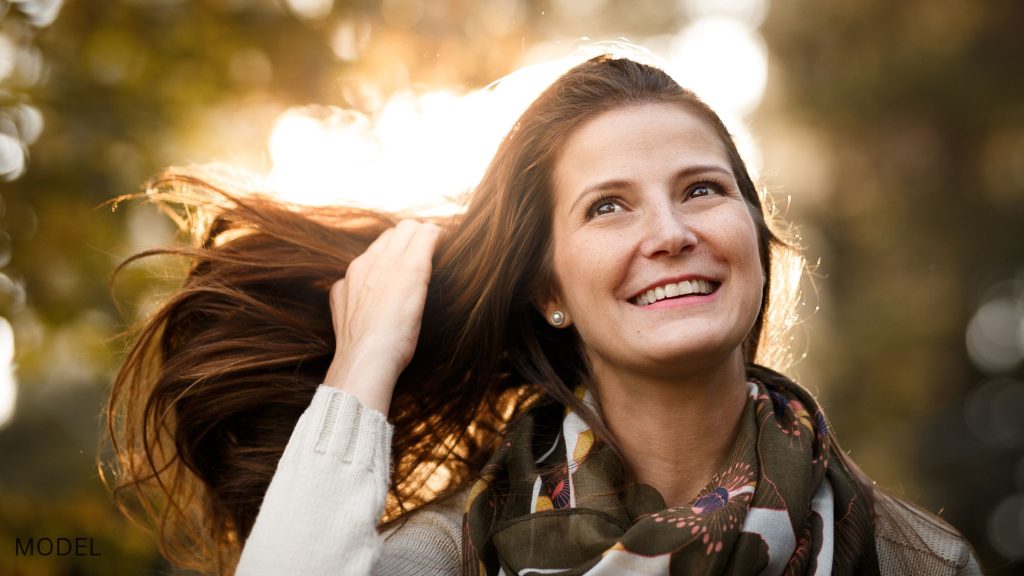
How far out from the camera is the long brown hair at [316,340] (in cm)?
286

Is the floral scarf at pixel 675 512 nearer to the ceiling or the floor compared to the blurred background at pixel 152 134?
nearer to the floor

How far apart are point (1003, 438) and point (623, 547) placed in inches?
408

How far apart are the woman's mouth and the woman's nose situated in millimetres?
86

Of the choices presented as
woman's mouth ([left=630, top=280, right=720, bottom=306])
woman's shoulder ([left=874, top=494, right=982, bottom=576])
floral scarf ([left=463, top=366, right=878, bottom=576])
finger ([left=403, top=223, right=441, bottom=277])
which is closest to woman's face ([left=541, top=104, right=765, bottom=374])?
woman's mouth ([left=630, top=280, right=720, bottom=306])

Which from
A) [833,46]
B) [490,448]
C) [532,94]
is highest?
[833,46]

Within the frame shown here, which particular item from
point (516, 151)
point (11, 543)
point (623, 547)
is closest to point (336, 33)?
point (516, 151)

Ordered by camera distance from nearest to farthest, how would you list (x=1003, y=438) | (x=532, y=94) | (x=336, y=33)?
(x=532, y=94) → (x=336, y=33) → (x=1003, y=438)

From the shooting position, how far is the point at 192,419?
284 cm

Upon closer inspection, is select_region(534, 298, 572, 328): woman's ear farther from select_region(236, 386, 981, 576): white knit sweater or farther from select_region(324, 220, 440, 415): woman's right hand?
select_region(236, 386, 981, 576): white knit sweater

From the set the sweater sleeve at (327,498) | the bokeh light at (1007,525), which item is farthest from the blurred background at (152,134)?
the bokeh light at (1007,525)

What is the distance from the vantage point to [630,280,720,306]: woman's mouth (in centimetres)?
250

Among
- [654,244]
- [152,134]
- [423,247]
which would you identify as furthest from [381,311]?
[152,134]

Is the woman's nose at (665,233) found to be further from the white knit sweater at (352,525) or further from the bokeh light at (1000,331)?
the bokeh light at (1000,331)

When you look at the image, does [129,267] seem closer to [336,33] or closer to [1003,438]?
[336,33]
